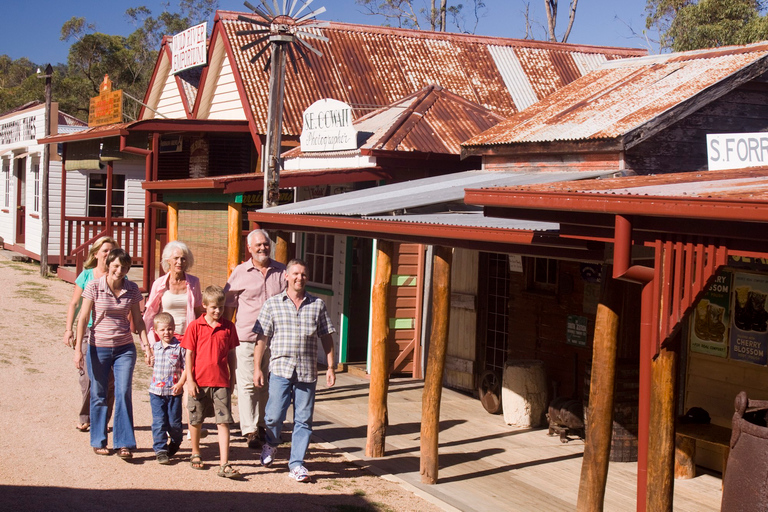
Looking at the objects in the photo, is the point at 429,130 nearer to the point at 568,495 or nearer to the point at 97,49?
the point at 568,495

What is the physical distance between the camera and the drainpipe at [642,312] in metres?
5.13

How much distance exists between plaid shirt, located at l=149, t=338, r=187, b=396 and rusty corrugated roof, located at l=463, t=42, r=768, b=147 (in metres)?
4.45

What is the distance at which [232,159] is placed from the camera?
57.9 ft

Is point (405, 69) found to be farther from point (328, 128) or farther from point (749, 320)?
point (749, 320)

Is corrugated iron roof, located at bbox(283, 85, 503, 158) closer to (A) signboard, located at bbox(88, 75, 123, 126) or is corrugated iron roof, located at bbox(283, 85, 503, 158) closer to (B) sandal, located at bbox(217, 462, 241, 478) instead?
(A) signboard, located at bbox(88, 75, 123, 126)

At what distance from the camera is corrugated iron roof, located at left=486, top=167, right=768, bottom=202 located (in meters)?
4.65

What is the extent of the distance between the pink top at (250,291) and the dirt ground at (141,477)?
42.5 inches

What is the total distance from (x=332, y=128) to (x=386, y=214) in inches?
178

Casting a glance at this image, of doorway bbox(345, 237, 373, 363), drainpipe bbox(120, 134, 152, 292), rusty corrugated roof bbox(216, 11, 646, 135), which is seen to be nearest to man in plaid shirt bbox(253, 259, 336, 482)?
doorway bbox(345, 237, 373, 363)

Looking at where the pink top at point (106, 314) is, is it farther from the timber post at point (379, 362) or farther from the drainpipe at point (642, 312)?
the drainpipe at point (642, 312)

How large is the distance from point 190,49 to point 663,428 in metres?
15.8

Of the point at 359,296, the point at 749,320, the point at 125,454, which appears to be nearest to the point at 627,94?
the point at 749,320

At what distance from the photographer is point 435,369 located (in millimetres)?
7477

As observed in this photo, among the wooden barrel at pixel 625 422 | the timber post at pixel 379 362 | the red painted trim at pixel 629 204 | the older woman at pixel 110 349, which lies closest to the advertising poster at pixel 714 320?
the wooden barrel at pixel 625 422
